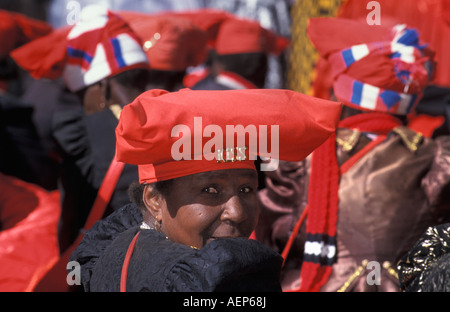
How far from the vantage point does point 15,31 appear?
5.18 metres

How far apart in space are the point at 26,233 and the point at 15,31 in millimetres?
2544

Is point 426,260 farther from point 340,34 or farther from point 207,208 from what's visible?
point 340,34

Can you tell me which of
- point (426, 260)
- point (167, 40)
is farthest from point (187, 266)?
point (167, 40)

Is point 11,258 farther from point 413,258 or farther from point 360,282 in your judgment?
point 413,258

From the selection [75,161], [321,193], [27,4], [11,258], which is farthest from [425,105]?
[27,4]

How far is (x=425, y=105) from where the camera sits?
4.62m

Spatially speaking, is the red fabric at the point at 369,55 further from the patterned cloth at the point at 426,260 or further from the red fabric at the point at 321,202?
the patterned cloth at the point at 426,260

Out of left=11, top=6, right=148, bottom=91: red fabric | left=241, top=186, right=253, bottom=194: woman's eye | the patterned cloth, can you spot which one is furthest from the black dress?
left=11, top=6, right=148, bottom=91: red fabric

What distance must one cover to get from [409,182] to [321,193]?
0.41 meters

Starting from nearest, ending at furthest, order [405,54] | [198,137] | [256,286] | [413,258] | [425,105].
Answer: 1. [256,286]
2. [198,137]
3. [413,258]
4. [405,54]
5. [425,105]

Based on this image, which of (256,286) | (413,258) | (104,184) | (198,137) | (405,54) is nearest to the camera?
(256,286)

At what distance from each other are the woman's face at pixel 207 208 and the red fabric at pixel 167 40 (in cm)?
237

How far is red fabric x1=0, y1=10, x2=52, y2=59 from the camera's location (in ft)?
16.5
